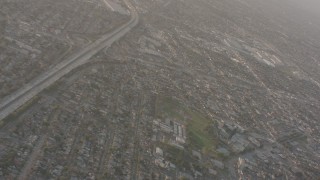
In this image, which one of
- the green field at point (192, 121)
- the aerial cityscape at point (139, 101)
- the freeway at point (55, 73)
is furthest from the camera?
the green field at point (192, 121)

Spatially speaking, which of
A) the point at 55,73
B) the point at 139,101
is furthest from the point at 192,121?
the point at 55,73

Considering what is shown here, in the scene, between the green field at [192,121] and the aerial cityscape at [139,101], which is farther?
the green field at [192,121]

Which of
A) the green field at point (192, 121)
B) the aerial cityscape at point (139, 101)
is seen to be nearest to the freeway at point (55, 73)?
the aerial cityscape at point (139, 101)

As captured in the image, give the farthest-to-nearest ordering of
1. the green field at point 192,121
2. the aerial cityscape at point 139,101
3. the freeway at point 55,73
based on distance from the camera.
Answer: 1. the green field at point 192,121
2. the freeway at point 55,73
3. the aerial cityscape at point 139,101

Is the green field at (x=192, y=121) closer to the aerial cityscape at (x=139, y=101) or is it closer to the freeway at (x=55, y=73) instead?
the aerial cityscape at (x=139, y=101)

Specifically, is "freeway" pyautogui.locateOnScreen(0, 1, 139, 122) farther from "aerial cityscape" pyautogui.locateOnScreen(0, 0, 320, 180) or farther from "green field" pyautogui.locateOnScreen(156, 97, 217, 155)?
"green field" pyautogui.locateOnScreen(156, 97, 217, 155)

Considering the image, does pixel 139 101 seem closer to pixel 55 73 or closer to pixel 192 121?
pixel 192 121

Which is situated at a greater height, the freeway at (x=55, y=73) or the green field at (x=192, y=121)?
the green field at (x=192, y=121)
